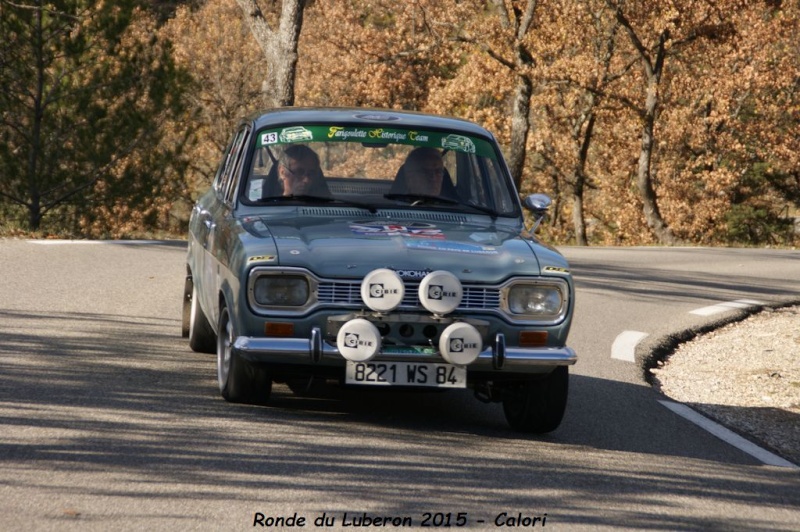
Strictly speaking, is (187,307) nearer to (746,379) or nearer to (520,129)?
(746,379)

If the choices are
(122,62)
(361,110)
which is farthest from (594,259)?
(361,110)

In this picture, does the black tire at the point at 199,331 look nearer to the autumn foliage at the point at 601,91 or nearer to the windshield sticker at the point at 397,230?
the windshield sticker at the point at 397,230

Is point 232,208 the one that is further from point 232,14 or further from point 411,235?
point 232,14

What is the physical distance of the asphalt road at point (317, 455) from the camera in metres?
4.90

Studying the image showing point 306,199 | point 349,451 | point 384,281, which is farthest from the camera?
point 306,199

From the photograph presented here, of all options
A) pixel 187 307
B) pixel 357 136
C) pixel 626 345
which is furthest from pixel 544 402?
pixel 626 345

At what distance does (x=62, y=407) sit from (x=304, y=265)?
1561 millimetres

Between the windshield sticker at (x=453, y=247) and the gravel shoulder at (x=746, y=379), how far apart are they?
2010 mm

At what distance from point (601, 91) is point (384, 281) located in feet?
108

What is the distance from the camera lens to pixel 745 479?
19.9ft

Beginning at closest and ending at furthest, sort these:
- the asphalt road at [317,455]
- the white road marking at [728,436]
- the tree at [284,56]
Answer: the asphalt road at [317,455] → the white road marking at [728,436] → the tree at [284,56]

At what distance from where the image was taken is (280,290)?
20.7 feet

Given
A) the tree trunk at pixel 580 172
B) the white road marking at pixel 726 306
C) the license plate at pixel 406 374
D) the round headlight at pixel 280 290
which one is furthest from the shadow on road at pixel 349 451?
the tree trunk at pixel 580 172

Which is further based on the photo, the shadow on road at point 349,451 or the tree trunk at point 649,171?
the tree trunk at point 649,171
